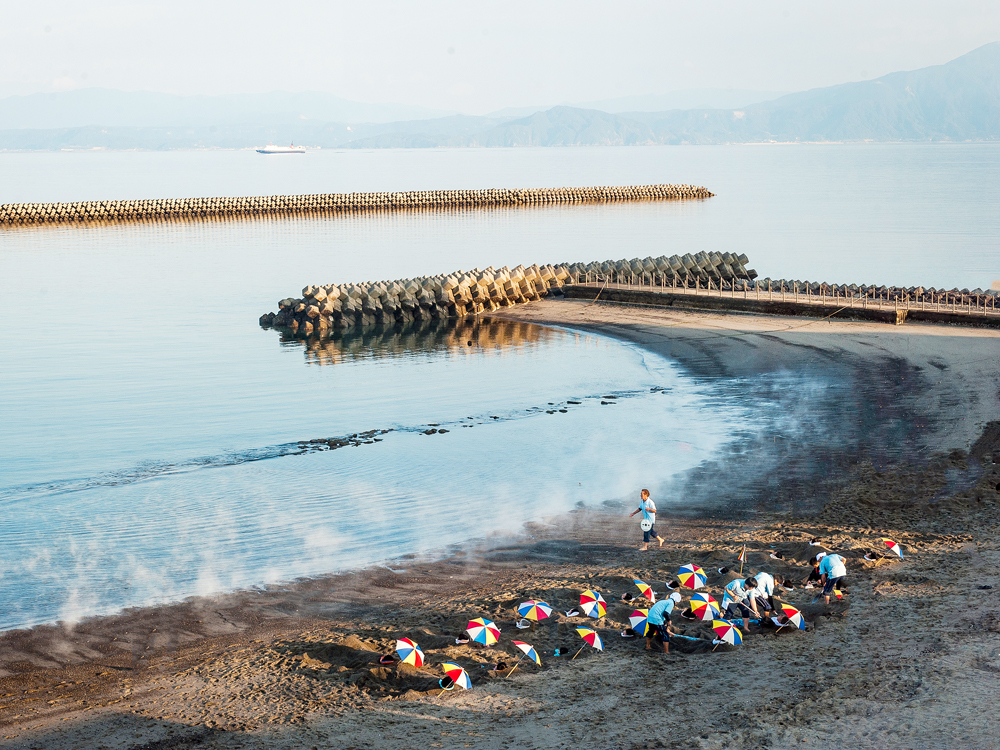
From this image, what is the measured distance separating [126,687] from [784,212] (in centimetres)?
10437

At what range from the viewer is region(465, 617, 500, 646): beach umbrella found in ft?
39.3

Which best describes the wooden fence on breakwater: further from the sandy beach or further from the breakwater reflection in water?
the sandy beach

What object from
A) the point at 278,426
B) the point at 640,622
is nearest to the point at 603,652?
the point at 640,622

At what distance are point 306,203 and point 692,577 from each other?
113204mm

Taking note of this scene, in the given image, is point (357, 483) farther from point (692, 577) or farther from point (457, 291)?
point (457, 291)

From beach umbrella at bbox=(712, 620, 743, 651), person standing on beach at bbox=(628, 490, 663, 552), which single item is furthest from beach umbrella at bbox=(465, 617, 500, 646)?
person standing on beach at bbox=(628, 490, 663, 552)

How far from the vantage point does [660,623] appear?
1205 cm

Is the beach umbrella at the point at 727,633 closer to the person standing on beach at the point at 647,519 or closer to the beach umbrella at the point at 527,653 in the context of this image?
the beach umbrella at the point at 527,653

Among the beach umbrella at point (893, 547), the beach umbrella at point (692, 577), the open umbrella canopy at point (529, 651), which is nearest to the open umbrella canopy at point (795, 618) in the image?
the beach umbrella at point (692, 577)

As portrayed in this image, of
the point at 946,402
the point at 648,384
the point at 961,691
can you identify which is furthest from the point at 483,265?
the point at 961,691

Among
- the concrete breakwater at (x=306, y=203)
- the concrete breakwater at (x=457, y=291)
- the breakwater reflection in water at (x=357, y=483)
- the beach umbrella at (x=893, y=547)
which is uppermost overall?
the concrete breakwater at (x=306, y=203)

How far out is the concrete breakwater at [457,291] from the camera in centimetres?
4438

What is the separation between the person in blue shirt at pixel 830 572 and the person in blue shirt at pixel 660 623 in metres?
2.49

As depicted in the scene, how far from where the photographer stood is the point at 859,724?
9.94 m
